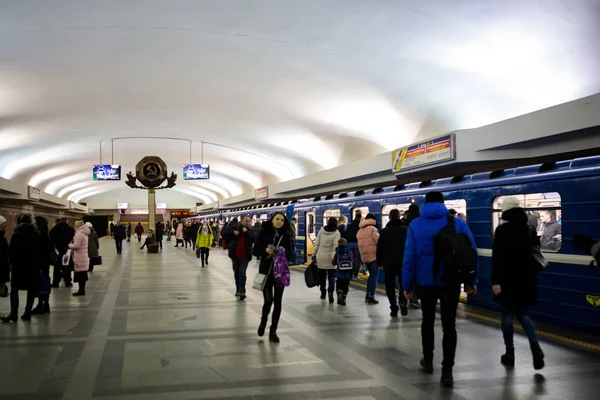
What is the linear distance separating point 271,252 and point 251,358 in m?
1.31

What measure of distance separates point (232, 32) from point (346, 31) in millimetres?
2193

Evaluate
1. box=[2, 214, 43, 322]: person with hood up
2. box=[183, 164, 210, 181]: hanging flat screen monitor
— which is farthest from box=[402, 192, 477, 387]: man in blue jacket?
box=[183, 164, 210, 181]: hanging flat screen monitor

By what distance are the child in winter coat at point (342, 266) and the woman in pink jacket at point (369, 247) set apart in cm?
32

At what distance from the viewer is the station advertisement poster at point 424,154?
39.3 ft

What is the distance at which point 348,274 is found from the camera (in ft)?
27.1

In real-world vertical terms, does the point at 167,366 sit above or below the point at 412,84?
below

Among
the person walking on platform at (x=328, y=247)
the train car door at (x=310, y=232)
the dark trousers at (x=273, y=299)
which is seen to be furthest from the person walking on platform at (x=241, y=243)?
the train car door at (x=310, y=232)

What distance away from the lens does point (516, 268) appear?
15.4ft

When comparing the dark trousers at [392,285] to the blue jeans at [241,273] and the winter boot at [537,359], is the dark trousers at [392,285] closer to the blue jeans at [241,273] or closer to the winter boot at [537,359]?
the blue jeans at [241,273]

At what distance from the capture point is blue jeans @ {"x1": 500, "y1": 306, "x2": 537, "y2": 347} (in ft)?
15.6

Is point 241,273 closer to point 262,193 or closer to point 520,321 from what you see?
point 520,321

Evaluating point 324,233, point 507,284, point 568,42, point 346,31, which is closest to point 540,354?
point 507,284

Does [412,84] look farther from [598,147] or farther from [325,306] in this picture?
[325,306]

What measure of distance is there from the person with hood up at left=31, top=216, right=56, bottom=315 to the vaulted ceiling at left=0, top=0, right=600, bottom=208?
11.8 feet
